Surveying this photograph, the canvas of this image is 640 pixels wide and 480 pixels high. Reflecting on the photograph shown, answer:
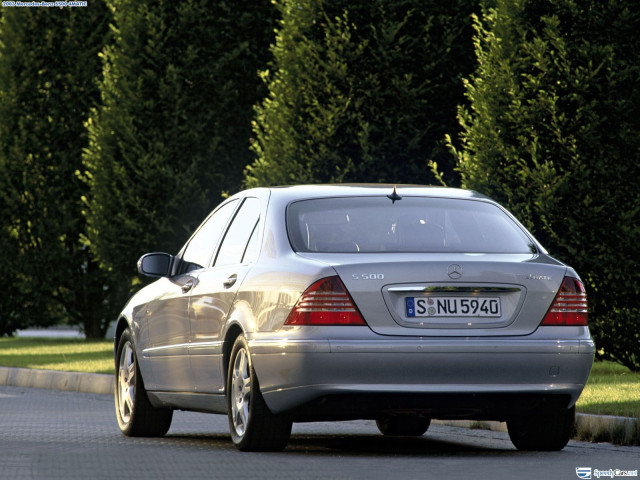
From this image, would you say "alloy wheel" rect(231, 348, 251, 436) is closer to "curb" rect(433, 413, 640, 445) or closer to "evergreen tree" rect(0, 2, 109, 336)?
"curb" rect(433, 413, 640, 445)

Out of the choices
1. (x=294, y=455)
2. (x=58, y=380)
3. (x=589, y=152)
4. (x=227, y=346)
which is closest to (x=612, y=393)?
(x=589, y=152)

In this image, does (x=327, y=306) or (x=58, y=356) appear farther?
(x=58, y=356)

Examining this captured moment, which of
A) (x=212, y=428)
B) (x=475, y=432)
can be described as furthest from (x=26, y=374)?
(x=475, y=432)

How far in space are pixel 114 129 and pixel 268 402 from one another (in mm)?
16093

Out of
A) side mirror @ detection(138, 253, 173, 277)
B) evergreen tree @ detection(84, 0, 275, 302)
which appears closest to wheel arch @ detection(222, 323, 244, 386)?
side mirror @ detection(138, 253, 173, 277)

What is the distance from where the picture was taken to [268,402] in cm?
838

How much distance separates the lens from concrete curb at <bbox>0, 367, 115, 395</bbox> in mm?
16641

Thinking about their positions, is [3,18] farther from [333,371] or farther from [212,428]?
[333,371]

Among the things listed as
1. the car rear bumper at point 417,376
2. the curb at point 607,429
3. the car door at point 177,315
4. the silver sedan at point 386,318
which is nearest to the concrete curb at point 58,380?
the car door at point 177,315

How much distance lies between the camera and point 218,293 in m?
9.19

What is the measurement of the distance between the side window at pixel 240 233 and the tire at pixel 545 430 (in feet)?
6.61

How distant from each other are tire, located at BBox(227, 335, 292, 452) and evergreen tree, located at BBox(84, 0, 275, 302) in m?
15.1

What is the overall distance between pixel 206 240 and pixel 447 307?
97.8 inches

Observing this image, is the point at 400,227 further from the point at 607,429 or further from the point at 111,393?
the point at 111,393
